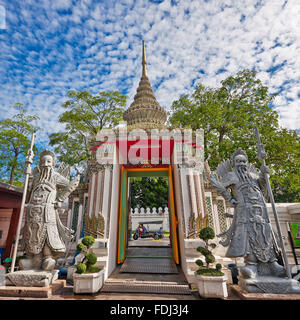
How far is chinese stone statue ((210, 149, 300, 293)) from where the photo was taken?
3.57 meters

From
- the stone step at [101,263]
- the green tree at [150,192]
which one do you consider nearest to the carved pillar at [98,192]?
the stone step at [101,263]

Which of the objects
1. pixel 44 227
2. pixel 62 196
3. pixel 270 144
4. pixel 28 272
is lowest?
pixel 28 272

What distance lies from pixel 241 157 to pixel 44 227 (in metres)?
Answer: 5.40

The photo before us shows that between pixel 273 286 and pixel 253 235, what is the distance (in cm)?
97

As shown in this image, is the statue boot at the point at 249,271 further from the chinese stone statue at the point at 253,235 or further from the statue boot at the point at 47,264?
the statue boot at the point at 47,264

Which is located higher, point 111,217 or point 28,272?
point 111,217

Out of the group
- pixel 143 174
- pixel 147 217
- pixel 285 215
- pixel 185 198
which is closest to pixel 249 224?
pixel 185 198

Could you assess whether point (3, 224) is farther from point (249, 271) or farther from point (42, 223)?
point (249, 271)

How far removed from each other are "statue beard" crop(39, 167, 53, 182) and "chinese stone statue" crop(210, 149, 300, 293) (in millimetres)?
4541

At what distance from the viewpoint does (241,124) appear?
→ 38.8ft

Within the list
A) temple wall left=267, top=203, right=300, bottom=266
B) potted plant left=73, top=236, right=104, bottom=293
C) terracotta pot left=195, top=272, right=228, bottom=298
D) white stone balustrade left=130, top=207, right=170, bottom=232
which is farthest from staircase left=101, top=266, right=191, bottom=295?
white stone balustrade left=130, top=207, right=170, bottom=232

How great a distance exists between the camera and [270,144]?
A: 35.2 ft
